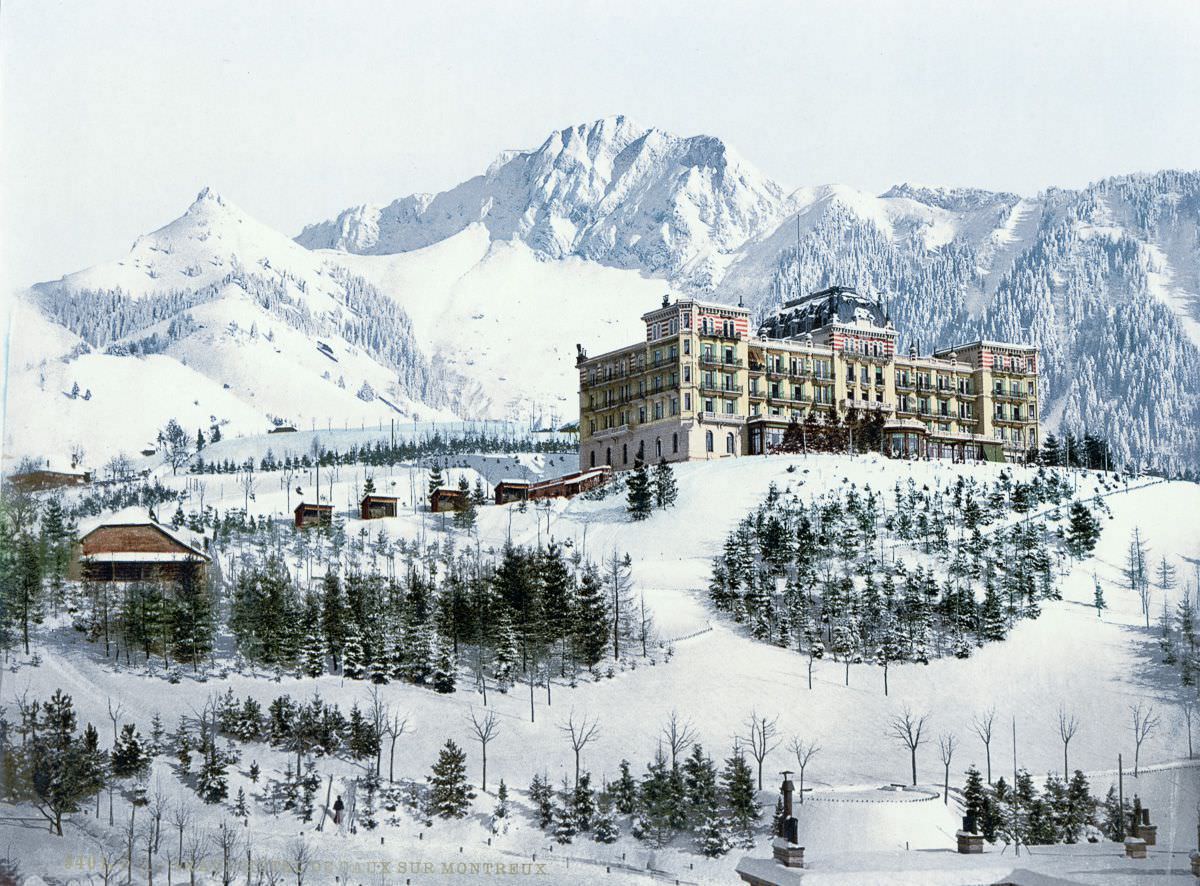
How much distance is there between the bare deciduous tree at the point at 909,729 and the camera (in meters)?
76.9

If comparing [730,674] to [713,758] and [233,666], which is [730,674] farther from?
[233,666]

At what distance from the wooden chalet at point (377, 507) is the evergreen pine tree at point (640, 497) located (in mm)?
19745

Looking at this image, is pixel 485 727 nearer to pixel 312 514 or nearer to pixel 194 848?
pixel 194 848

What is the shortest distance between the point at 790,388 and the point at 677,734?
180 feet

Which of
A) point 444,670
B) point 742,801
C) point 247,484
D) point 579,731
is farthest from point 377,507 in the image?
point 742,801

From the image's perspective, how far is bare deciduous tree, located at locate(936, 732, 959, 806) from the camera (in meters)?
72.8

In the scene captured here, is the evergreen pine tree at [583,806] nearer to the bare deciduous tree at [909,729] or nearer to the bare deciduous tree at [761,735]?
the bare deciduous tree at [761,735]

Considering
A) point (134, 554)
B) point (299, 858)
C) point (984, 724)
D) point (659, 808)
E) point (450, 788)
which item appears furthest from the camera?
point (134, 554)

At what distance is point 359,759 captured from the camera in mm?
74125

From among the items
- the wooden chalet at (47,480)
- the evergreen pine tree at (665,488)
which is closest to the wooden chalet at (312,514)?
the evergreen pine tree at (665,488)

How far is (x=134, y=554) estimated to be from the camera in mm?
97938

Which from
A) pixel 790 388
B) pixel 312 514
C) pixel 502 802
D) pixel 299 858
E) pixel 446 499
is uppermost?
pixel 790 388

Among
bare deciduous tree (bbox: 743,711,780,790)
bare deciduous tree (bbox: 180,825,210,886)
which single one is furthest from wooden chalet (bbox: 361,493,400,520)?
bare deciduous tree (bbox: 180,825,210,886)

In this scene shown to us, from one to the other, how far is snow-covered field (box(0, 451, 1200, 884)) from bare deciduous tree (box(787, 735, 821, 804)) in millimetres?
579
